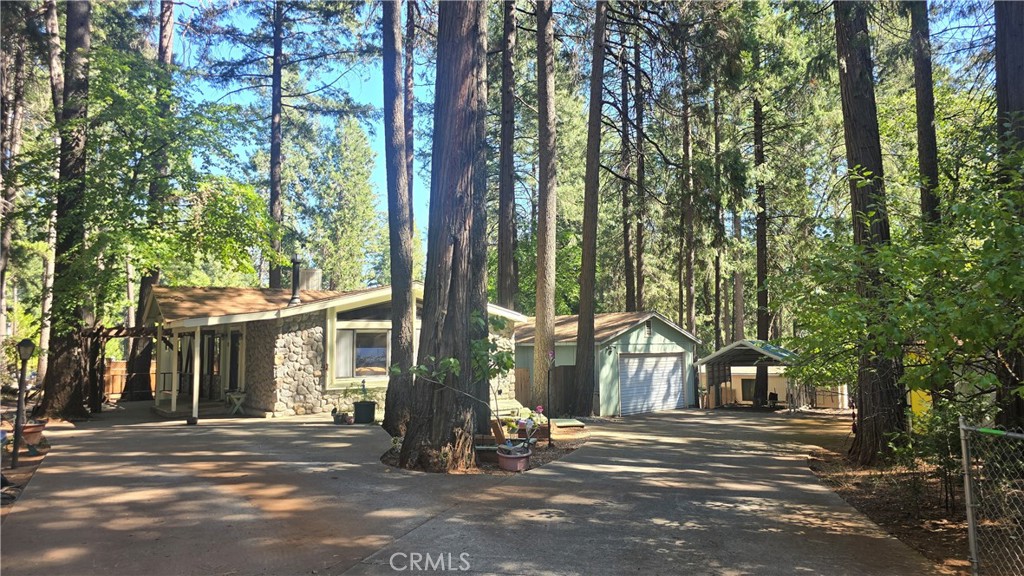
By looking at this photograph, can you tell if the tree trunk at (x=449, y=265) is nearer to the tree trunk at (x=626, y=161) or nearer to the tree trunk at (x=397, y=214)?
the tree trunk at (x=397, y=214)

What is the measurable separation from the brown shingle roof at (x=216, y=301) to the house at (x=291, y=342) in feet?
0.07

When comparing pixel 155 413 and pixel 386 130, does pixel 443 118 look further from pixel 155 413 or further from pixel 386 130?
pixel 155 413

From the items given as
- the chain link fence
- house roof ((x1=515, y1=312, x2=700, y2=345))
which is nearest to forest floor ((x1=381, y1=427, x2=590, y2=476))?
the chain link fence

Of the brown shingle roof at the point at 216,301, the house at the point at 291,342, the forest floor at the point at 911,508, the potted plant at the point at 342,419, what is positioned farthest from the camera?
the house at the point at 291,342

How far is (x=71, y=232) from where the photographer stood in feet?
43.7

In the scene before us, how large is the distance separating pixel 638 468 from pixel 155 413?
12.7 m

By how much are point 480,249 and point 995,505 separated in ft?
24.5

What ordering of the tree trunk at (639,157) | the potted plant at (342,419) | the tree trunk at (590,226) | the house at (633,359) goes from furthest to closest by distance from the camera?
the house at (633,359), the tree trunk at (639,157), the tree trunk at (590,226), the potted plant at (342,419)

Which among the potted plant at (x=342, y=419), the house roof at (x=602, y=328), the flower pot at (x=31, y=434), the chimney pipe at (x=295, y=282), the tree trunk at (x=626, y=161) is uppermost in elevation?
the tree trunk at (x=626, y=161)

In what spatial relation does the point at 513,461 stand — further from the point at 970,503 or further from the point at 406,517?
the point at 970,503

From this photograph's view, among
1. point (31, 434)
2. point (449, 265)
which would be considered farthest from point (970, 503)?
point (31, 434)

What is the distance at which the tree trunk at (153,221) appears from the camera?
13508mm

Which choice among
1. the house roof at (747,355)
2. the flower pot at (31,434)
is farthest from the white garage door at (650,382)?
the flower pot at (31,434)

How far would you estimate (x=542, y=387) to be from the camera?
1562cm
